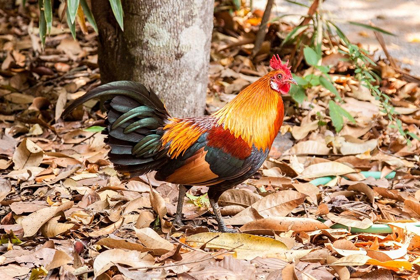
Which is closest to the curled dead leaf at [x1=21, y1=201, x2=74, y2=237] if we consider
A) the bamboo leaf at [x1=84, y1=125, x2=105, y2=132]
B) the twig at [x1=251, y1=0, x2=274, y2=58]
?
the bamboo leaf at [x1=84, y1=125, x2=105, y2=132]

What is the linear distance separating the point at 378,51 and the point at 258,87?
3.97m

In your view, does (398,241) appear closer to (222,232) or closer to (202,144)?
(222,232)

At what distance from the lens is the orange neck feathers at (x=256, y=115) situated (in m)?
3.98

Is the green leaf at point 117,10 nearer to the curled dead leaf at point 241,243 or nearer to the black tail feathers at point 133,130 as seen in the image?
the black tail feathers at point 133,130

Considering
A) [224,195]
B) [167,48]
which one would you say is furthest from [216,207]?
[167,48]

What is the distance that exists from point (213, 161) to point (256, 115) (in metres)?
0.49

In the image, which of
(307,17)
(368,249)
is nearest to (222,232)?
→ (368,249)

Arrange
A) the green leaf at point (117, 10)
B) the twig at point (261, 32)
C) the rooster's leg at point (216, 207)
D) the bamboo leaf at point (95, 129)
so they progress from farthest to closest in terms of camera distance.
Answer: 1. the twig at point (261, 32)
2. the bamboo leaf at point (95, 129)
3. the green leaf at point (117, 10)
4. the rooster's leg at point (216, 207)

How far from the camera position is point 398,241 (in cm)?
387

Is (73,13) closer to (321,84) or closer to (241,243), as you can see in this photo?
(241,243)

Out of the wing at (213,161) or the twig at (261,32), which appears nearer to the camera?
the wing at (213,161)

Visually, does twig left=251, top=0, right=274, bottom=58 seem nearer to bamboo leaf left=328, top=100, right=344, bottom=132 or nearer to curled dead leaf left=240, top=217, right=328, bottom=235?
bamboo leaf left=328, top=100, right=344, bottom=132

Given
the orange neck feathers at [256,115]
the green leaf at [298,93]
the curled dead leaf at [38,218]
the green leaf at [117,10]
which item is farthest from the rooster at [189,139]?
the green leaf at [298,93]

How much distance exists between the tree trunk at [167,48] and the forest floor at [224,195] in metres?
0.75
